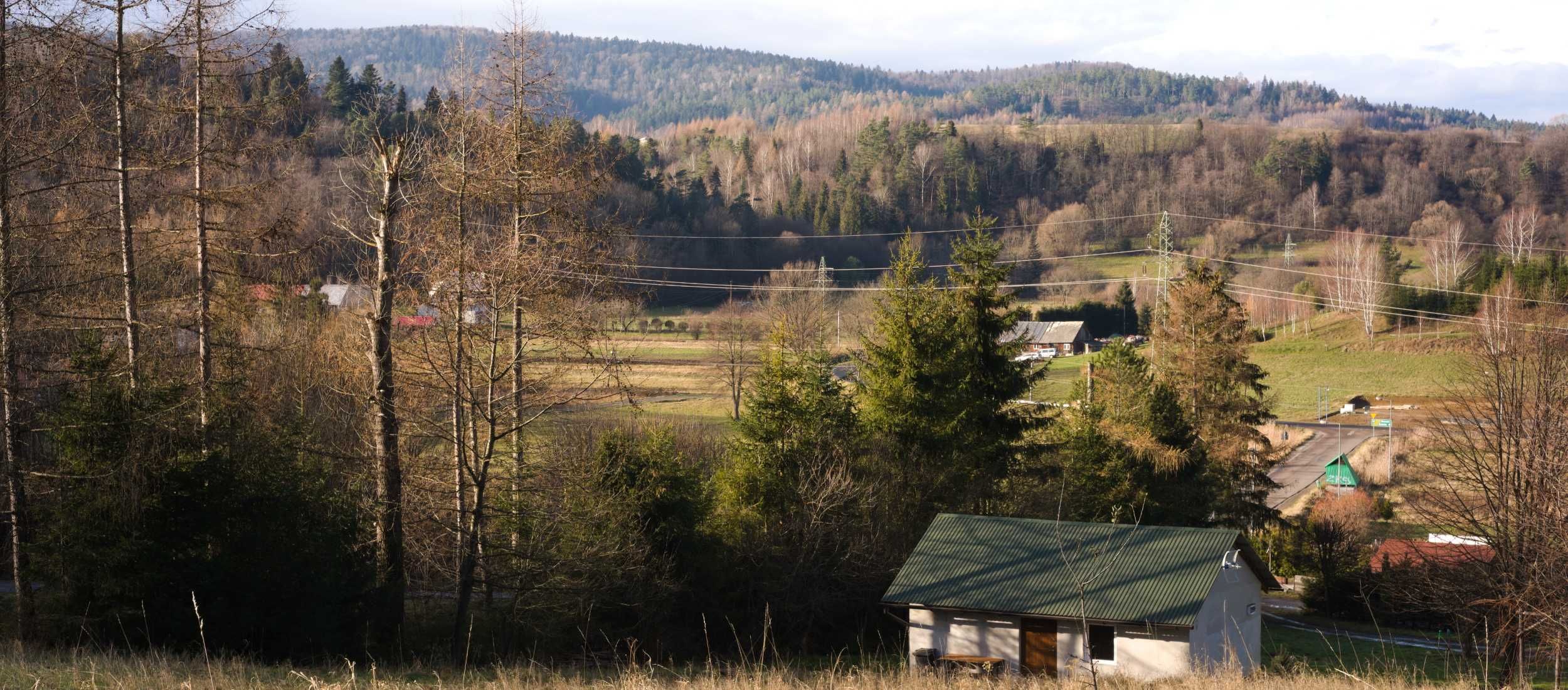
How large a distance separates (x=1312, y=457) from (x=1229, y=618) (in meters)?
41.7

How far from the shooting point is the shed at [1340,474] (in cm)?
5228

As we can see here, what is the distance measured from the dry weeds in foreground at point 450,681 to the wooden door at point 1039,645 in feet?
38.9

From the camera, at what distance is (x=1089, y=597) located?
72.4 feet

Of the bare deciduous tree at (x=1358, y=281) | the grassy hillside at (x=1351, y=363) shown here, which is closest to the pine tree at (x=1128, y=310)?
the bare deciduous tree at (x=1358, y=281)

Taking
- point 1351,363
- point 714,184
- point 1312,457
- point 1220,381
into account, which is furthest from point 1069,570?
point 714,184

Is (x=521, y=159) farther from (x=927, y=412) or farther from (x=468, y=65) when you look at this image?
(x=927, y=412)

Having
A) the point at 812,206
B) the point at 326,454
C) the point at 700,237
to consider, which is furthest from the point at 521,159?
the point at 812,206

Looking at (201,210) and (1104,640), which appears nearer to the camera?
(201,210)

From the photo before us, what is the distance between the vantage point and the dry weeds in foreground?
7801mm

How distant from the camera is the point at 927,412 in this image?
1265 inches

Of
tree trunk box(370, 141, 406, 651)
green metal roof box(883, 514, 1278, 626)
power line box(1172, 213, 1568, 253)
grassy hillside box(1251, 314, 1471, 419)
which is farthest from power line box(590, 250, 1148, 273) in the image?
tree trunk box(370, 141, 406, 651)

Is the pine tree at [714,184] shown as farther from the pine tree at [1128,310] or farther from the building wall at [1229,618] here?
the building wall at [1229,618]

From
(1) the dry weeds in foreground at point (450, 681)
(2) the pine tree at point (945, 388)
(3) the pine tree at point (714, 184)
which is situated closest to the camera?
(1) the dry weeds in foreground at point (450, 681)

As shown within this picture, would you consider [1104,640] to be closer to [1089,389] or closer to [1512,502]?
[1512,502]
